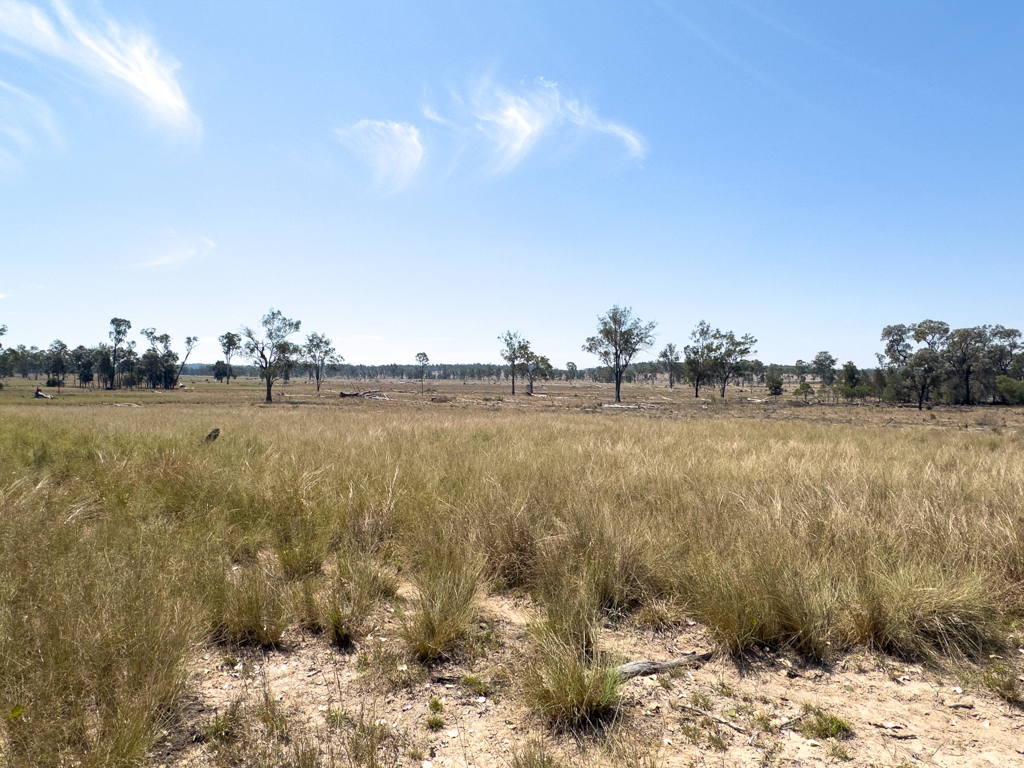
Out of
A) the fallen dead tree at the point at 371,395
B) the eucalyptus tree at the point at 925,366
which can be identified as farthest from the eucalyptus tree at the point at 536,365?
the eucalyptus tree at the point at 925,366

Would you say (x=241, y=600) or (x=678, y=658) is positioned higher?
(x=241, y=600)

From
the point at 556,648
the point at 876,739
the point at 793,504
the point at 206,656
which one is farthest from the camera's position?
the point at 793,504

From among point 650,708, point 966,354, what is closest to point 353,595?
point 650,708

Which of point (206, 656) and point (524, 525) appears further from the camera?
point (524, 525)

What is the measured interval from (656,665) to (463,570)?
61.3 inches

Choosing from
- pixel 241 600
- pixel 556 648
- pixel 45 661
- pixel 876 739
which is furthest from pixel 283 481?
pixel 876 739

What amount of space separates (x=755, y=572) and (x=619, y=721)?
69.5 inches

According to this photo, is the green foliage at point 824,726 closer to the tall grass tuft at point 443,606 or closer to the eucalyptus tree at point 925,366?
the tall grass tuft at point 443,606

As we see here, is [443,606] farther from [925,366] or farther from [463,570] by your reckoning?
[925,366]

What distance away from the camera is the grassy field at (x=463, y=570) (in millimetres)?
2564

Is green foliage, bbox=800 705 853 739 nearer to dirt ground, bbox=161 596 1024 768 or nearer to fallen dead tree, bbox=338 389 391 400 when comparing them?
dirt ground, bbox=161 596 1024 768

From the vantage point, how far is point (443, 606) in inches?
133

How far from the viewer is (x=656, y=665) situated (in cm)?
309

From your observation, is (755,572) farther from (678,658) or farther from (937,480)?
(937,480)
